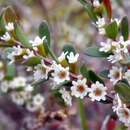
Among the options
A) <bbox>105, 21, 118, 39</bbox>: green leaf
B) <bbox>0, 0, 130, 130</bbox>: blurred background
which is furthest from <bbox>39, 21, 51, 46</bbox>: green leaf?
<bbox>0, 0, 130, 130</bbox>: blurred background

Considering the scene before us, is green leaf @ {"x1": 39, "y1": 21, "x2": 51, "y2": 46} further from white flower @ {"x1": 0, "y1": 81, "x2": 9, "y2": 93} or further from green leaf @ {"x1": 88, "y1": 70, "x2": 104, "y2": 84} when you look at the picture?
white flower @ {"x1": 0, "y1": 81, "x2": 9, "y2": 93}

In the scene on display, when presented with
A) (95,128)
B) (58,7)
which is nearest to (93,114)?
(95,128)

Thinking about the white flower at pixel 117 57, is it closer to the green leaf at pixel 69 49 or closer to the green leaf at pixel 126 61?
the green leaf at pixel 126 61

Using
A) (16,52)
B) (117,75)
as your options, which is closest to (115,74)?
(117,75)

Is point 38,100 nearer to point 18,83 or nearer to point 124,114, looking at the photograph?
point 18,83

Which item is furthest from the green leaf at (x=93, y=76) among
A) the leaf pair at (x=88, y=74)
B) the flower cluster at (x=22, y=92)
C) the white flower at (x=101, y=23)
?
the flower cluster at (x=22, y=92)
